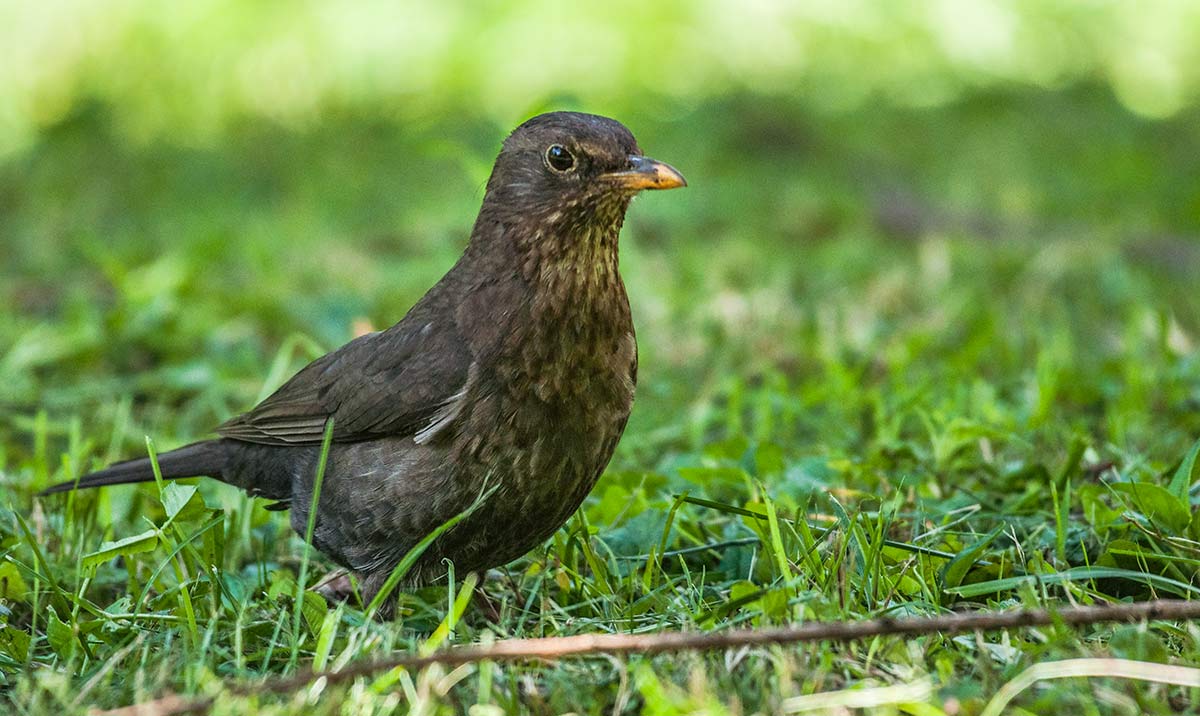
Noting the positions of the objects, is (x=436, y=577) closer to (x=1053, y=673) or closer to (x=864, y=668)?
(x=864, y=668)

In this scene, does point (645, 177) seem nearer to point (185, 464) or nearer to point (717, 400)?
point (185, 464)

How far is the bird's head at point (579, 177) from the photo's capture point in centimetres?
354

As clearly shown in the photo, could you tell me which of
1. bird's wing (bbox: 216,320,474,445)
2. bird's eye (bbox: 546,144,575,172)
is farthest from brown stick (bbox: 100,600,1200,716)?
bird's eye (bbox: 546,144,575,172)

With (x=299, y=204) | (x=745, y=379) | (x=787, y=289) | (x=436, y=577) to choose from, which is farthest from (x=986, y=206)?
(x=436, y=577)

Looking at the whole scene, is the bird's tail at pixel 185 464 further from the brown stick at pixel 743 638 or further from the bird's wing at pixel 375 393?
the brown stick at pixel 743 638

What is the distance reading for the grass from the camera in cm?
285

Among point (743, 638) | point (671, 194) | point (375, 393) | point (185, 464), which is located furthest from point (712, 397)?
point (671, 194)

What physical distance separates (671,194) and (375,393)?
15.7 ft

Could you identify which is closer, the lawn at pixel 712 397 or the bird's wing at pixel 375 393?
the lawn at pixel 712 397

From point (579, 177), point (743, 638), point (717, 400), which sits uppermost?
point (579, 177)

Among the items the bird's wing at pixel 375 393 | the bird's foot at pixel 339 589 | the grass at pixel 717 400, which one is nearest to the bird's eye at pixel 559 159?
the bird's wing at pixel 375 393

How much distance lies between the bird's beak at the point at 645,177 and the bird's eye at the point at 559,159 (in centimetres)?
10

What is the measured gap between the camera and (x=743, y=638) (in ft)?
8.55

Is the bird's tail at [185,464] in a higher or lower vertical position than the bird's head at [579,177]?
lower
